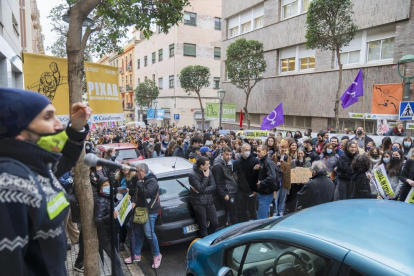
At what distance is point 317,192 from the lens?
474cm

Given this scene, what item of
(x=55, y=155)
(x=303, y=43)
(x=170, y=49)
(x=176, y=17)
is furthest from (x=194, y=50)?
(x=55, y=155)

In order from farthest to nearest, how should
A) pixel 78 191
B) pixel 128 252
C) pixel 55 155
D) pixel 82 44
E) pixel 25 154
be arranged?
pixel 128 252
pixel 82 44
pixel 78 191
pixel 55 155
pixel 25 154

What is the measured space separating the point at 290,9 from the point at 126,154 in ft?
47.3

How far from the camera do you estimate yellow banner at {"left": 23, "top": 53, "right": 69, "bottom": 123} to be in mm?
5094

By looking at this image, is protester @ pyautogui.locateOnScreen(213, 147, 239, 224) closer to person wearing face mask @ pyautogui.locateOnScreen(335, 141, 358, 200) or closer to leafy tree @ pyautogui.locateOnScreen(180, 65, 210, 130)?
person wearing face mask @ pyautogui.locateOnScreen(335, 141, 358, 200)

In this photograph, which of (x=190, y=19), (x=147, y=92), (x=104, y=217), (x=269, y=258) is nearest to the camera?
(x=269, y=258)

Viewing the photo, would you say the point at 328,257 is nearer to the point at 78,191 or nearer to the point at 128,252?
the point at 78,191

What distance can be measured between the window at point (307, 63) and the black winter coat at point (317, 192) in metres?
13.8

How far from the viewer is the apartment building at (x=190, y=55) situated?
3247cm

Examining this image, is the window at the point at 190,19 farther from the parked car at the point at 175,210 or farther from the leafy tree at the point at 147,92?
the parked car at the point at 175,210

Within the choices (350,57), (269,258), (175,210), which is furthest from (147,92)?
(269,258)

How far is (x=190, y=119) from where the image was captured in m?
33.6

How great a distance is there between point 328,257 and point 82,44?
398 cm

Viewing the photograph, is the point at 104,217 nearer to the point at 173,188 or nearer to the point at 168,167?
the point at 173,188
